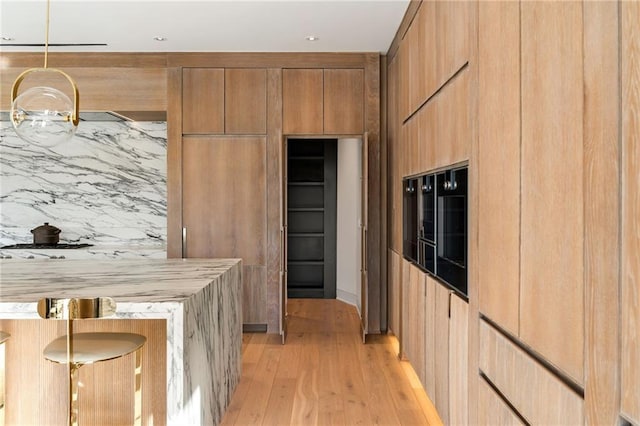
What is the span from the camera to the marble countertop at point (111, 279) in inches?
81.9

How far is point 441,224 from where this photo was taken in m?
2.67

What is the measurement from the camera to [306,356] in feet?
13.3

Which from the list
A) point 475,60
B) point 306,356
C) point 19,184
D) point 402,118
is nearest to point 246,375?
point 306,356

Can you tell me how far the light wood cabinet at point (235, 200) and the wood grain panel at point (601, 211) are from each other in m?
3.81

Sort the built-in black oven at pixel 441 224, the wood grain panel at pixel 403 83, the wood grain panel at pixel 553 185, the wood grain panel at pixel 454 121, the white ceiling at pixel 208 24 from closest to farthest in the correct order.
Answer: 1. the wood grain panel at pixel 553 185
2. the wood grain panel at pixel 454 121
3. the built-in black oven at pixel 441 224
4. the white ceiling at pixel 208 24
5. the wood grain panel at pixel 403 83

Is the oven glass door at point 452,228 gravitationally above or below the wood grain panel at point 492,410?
above

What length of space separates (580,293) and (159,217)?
16.1ft

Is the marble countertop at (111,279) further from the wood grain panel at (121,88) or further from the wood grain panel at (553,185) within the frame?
the wood grain panel at (121,88)

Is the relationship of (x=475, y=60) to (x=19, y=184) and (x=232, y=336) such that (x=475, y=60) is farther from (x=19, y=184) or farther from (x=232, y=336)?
(x=19, y=184)

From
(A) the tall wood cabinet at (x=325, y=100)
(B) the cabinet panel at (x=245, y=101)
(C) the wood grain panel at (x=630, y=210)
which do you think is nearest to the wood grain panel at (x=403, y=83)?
(A) the tall wood cabinet at (x=325, y=100)

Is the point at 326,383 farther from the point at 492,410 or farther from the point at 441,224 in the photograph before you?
the point at 492,410

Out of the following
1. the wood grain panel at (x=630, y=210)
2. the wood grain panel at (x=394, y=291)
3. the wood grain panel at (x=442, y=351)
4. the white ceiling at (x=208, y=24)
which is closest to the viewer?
the wood grain panel at (x=630, y=210)

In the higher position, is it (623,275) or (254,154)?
(254,154)

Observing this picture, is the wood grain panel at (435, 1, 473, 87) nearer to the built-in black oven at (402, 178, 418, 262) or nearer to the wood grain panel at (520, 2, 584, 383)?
the wood grain panel at (520, 2, 584, 383)
